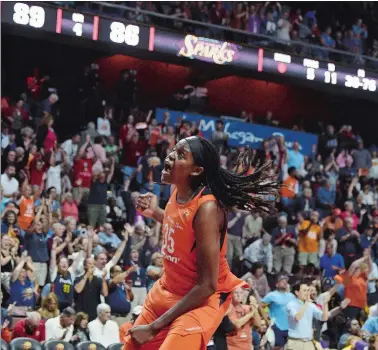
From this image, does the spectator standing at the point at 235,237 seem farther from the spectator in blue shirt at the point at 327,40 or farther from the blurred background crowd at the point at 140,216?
the spectator in blue shirt at the point at 327,40

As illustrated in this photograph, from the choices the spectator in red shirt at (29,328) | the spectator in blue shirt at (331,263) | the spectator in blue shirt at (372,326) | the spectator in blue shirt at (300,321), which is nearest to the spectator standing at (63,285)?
the spectator in red shirt at (29,328)

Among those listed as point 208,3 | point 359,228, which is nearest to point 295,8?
point 208,3

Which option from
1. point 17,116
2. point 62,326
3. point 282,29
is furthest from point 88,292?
point 282,29

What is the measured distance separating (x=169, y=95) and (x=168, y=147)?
5.67m

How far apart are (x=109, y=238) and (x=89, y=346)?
3.95m

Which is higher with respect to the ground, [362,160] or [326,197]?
[362,160]

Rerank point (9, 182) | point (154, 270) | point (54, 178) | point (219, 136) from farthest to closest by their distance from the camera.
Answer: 1. point (219, 136)
2. point (54, 178)
3. point (9, 182)
4. point (154, 270)

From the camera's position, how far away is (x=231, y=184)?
4.54 meters

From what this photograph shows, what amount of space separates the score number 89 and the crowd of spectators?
1.53m

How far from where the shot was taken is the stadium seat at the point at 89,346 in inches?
375

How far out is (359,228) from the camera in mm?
17641

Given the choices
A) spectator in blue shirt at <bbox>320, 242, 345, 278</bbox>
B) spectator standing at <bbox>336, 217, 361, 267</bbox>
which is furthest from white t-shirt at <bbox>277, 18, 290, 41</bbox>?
spectator in blue shirt at <bbox>320, 242, 345, 278</bbox>

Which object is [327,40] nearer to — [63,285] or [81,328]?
[63,285]

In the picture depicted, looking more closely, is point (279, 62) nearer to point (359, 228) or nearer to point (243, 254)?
point (359, 228)
